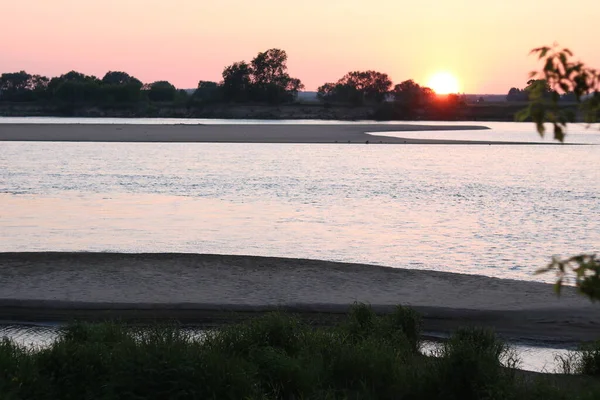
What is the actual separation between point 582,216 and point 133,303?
1886 centimetres

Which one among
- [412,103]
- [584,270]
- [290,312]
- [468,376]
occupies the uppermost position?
[584,270]

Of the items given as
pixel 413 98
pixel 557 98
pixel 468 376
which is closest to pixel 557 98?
pixel 557 98

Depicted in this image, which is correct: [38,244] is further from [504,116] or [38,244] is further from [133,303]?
[504,116]

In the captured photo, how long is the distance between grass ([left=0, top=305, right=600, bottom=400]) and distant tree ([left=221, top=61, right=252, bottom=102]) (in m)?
184

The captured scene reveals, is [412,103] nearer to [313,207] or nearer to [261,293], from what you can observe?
[313,207]

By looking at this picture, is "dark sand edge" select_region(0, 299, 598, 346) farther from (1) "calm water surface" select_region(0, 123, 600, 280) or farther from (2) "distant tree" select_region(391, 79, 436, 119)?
(2) "distant tree" select_region(391, 79, 436, 119)

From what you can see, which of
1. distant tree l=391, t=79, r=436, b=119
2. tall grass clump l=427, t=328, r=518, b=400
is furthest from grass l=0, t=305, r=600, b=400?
distant tree l=391, t=79, r=436, b=119

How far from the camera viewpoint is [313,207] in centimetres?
3117

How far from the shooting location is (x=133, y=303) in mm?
14703

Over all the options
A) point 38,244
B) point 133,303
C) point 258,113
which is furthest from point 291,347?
point 258,113

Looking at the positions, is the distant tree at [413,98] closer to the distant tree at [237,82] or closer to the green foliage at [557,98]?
the distant tree at [237,82]

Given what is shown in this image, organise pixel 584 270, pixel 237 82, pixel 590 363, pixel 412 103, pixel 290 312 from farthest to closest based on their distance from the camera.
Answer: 1. pixel 237 82
2. pixel 412 103
3. pixel 290 312
4. pixel 590 363
5. pixel 584 270

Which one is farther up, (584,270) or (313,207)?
(584,270)

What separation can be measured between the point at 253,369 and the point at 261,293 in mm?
5858
